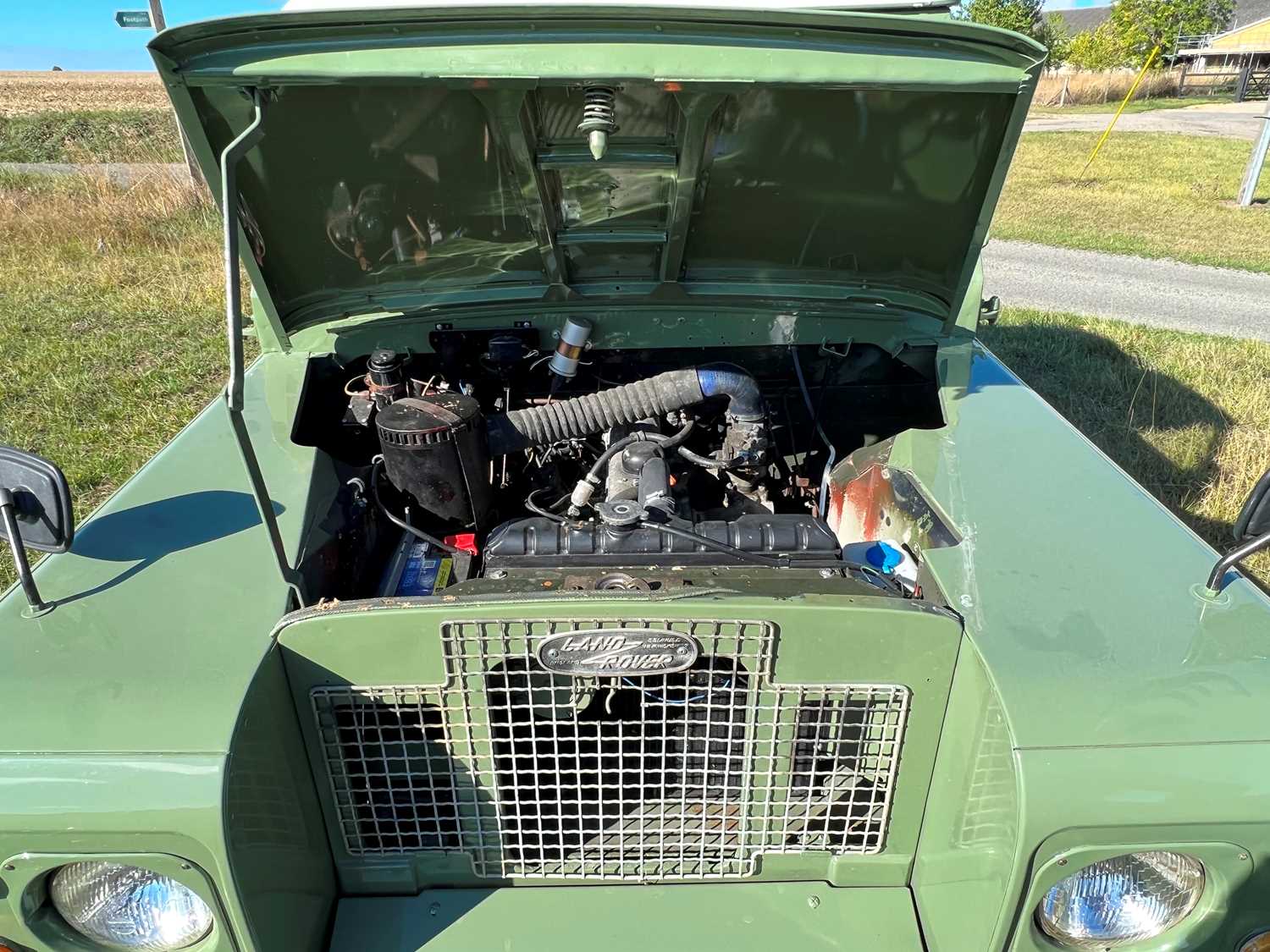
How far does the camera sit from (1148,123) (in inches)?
889

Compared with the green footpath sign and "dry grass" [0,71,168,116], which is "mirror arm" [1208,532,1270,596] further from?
"dry grass" [0,71,168,116]

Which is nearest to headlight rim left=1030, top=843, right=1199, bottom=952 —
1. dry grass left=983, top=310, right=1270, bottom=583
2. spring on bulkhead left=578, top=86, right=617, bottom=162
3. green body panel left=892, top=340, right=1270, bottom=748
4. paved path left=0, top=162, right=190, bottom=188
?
green body panel left=892, top=340, right=1270, bottom=748

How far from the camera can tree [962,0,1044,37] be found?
28839mm

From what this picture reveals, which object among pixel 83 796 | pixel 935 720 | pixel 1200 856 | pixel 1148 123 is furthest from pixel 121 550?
pixel 1148 123

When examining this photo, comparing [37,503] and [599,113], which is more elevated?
[599,113]

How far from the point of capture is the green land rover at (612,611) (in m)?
1.39

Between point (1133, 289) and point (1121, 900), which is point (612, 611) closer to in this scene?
point (1121, 900)

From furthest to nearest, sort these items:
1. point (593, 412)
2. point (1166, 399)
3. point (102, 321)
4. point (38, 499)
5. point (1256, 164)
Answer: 1. point (1256, 164)
2. point (102, 321)
3. point (1166, 399)
4. point (593, 412)
5. point (38, 499)

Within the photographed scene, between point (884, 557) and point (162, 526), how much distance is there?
1664 mm

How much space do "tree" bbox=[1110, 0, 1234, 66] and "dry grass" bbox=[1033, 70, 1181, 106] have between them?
90cm

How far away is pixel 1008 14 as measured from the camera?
29.0 meters

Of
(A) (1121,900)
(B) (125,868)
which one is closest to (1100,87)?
(A) (1121,900)

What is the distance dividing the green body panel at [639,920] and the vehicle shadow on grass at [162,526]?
0.83 metres

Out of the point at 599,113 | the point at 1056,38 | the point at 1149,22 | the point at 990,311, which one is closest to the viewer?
the point at 599,113
